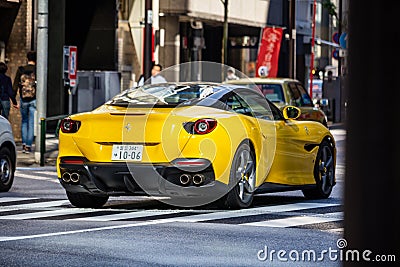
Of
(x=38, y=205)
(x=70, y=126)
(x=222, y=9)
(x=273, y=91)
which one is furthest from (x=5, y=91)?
(x=222, y=9)

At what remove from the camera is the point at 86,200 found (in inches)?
456

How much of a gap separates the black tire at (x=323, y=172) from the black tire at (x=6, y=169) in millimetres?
3519

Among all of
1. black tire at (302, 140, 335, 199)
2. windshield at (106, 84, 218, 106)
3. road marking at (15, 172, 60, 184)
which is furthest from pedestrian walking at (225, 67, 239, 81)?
windshield at (106, 84, 218, 106)

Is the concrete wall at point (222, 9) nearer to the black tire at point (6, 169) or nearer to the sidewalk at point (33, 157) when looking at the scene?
the sidewalk at point (33, 157)

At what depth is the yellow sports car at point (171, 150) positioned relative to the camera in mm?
10641

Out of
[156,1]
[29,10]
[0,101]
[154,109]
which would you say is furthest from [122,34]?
[154,109]

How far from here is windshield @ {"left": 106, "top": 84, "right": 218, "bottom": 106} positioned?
11.4m

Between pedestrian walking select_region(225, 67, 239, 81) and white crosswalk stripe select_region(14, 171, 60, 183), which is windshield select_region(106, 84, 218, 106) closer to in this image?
white crosswalk stripe select_region(14, 171, 60, 183)

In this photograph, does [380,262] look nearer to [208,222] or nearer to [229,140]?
[208,222]

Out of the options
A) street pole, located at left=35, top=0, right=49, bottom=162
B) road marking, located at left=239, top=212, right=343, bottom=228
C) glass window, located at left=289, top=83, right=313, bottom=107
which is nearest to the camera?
road marking, located at left=239, top=212, right=343, bottom=228

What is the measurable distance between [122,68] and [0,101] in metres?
14.2

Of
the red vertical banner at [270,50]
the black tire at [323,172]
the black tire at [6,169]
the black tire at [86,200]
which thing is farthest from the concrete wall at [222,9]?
the black tire at [86,200]

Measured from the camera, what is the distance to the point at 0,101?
72.3 ft

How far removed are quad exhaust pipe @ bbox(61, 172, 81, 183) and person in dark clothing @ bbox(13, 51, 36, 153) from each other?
1021 cm
